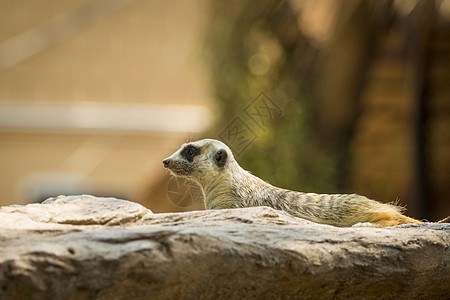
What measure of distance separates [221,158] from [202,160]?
0.28 feet

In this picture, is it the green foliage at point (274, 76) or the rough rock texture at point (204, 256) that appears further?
the green foliage at point (274, 76)

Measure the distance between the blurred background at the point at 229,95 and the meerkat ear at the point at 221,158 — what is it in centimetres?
→ 64

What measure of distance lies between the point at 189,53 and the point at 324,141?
1.53m

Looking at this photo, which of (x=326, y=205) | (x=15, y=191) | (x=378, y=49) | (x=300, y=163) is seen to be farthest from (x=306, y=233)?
(x=15, y=191)

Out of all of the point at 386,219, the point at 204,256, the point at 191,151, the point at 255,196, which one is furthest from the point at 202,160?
the point at 204,256

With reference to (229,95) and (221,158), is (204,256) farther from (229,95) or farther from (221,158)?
(229,95)

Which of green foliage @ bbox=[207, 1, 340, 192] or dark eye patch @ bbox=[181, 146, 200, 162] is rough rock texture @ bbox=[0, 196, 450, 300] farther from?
green foliage @ bbox=[207, 1, 340, 192]

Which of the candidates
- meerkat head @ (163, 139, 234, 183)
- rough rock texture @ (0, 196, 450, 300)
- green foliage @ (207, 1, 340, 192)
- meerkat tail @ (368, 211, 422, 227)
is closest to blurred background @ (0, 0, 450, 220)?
green foliage @ (207, 1, 340, 192)

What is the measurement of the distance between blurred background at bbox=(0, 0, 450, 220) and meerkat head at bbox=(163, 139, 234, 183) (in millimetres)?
628

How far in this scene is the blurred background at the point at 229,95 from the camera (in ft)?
15.9

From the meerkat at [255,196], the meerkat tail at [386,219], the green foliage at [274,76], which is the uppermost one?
the green foliage at [274,76]

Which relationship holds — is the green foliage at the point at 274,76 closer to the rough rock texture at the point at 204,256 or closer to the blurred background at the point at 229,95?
the blurred background at the point at 229,95

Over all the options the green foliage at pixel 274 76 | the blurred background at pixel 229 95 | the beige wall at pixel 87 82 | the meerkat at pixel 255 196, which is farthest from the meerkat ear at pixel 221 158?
the beige wall at pixel 87 82

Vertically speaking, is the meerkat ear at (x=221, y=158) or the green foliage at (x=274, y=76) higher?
the green foliage at (x=274, y=76)
